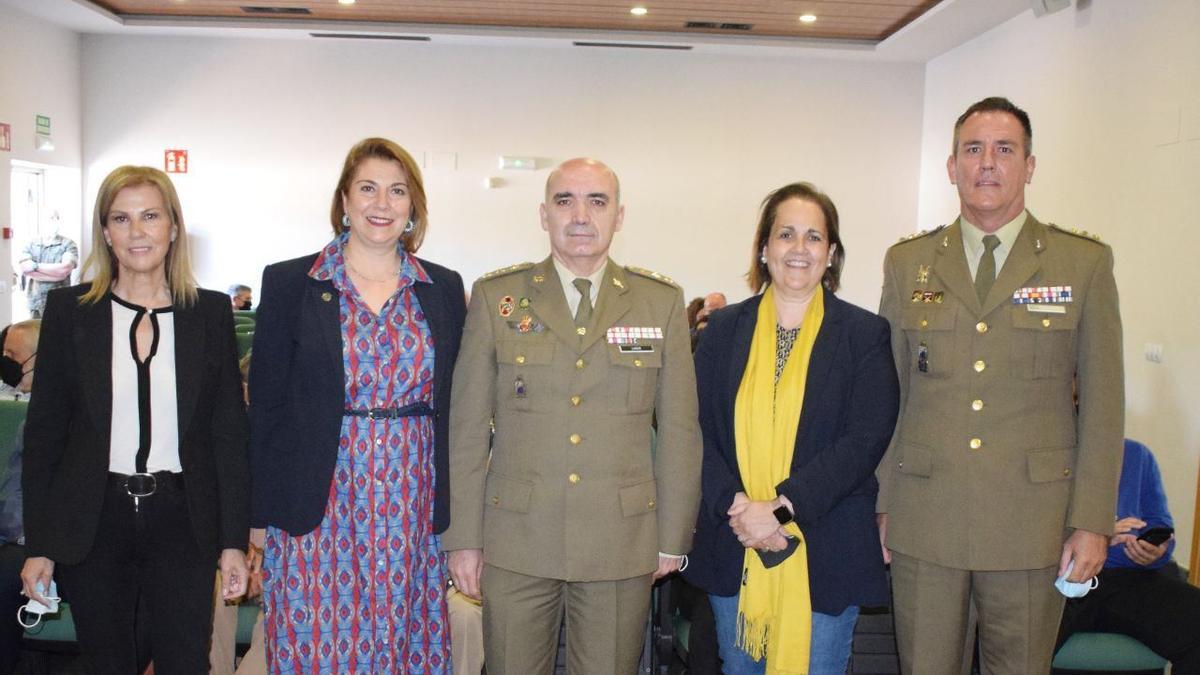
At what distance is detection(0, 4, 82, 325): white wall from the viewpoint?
909cm

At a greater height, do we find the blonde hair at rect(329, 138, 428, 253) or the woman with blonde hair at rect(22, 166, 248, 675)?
the blonde hair at rect(329, 138, 428, 253)

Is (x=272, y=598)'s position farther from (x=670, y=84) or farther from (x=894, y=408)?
(x=670, y=84)

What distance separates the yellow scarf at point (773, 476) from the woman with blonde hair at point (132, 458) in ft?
4.18

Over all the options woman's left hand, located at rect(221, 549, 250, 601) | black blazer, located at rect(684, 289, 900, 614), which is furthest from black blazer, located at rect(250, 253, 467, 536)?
black blazer, located at rect(684, 289, 900, 614)

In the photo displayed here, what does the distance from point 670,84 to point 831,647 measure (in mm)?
9026

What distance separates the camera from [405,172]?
2.35 m

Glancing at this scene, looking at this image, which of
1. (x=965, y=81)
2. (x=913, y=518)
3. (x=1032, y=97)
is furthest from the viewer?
(x=965, y=81)

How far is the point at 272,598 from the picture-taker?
90.0 inches

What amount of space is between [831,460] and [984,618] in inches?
22.0

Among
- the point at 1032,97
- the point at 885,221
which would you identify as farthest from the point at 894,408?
the point at 885,221

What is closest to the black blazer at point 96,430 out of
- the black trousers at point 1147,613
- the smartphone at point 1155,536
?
the black trousers at point 1147,613

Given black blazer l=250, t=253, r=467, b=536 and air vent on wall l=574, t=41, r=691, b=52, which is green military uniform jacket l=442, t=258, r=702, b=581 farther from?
air vent on wall l=574, t=41, r=691, b=52

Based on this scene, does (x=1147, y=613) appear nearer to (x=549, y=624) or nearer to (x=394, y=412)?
(x=549, y=624)

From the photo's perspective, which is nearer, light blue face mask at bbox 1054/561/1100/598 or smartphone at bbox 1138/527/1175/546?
light blue face mask at bbox 1054/561/1100/598
